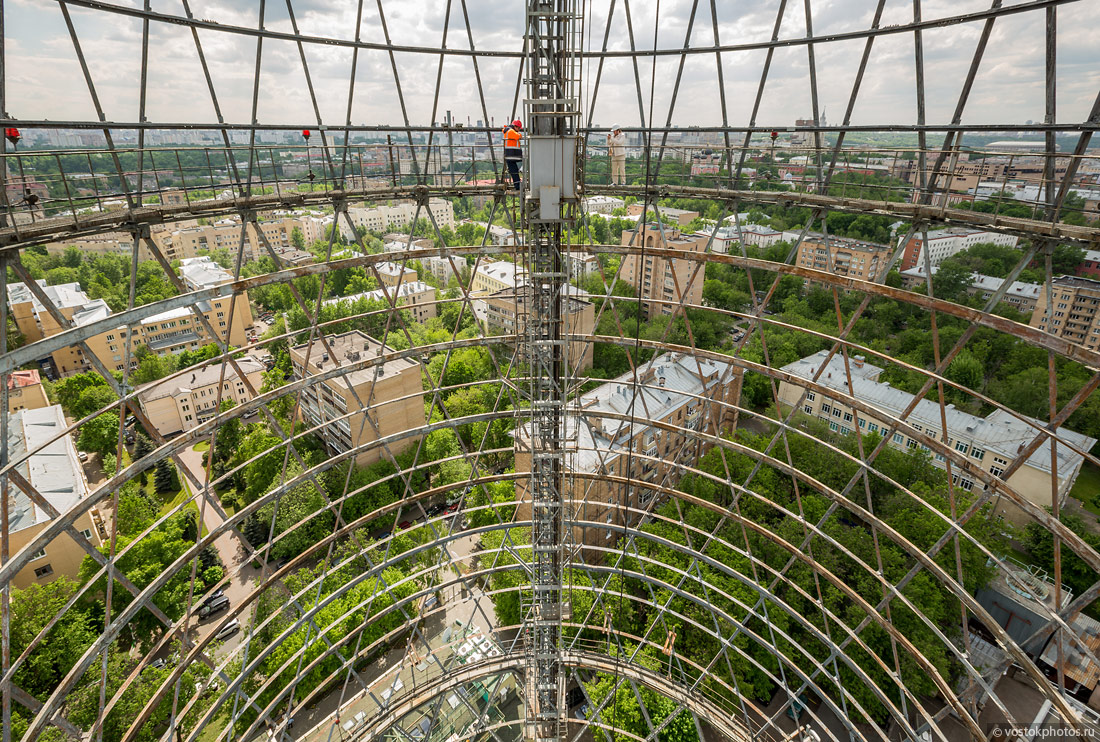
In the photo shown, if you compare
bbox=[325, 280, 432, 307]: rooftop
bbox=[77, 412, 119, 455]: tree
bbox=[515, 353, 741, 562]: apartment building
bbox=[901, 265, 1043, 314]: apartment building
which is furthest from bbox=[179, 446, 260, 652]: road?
bbox=[901, 265, 1043, 314]: apartment building

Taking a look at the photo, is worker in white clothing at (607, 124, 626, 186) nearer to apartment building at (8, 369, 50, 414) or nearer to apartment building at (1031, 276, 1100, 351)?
apartment building at (1031, 276, 1100, 351)

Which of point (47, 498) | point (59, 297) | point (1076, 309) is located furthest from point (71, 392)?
point (1076, 309)

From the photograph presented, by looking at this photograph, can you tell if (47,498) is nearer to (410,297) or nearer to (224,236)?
(410,297)

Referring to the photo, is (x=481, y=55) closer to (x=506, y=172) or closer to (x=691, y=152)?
(x=506, y=172)

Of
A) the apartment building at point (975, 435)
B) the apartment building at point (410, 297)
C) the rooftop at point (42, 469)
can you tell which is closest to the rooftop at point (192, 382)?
the apartment building at point (410, 297)

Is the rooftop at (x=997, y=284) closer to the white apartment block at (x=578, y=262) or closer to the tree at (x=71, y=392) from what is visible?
the white apartment block at (x=578, y=262)
